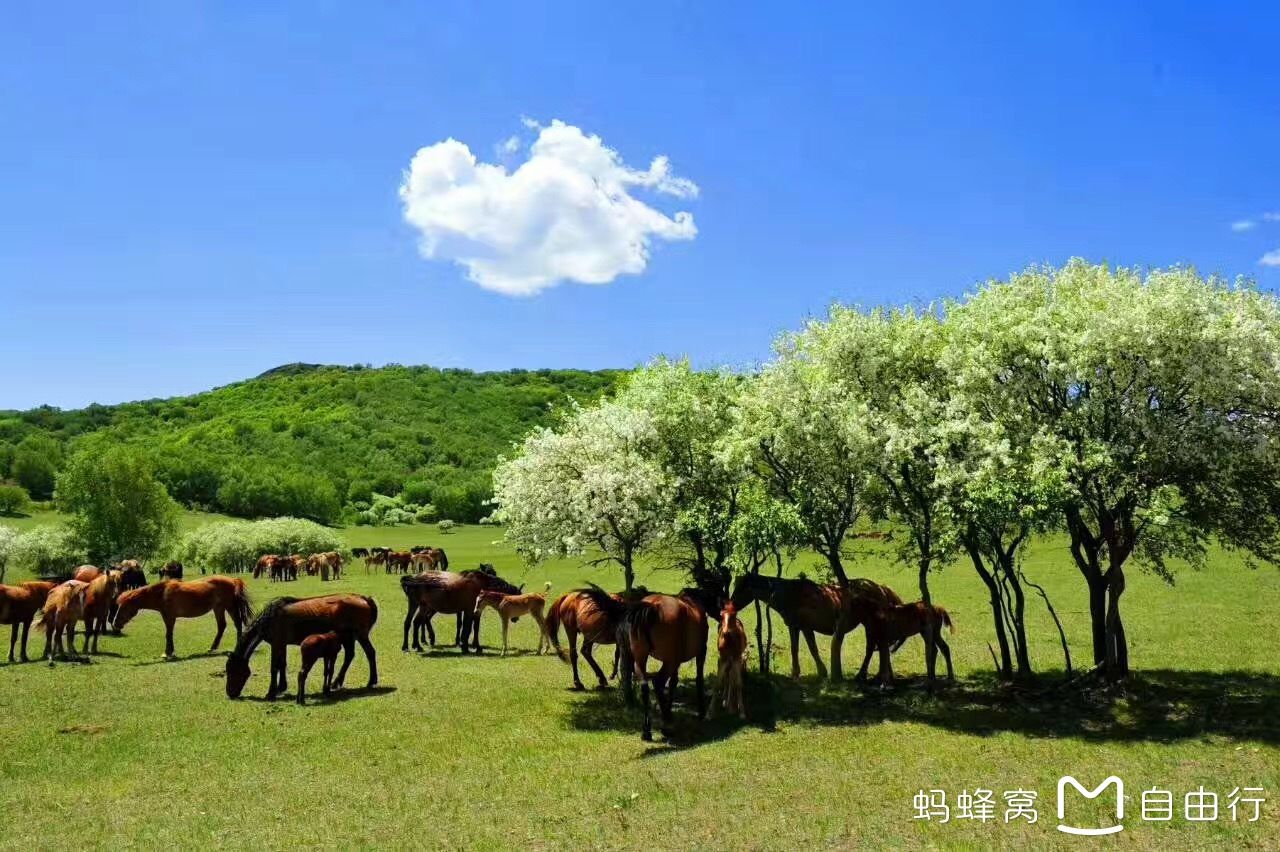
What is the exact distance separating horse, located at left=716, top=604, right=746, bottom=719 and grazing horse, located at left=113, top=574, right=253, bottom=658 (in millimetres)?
14972

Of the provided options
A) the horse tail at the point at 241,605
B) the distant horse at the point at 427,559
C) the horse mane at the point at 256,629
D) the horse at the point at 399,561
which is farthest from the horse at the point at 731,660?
the horse at the point at 399,561

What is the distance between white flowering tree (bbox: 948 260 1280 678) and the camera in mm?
15383

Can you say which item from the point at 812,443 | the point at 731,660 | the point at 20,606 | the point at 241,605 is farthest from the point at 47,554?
the point at 812,443

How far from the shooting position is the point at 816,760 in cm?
1295

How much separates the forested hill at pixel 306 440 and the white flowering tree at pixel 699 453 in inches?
2849

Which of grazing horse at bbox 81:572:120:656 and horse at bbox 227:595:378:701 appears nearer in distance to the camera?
horse at bbox 227:595:378:701

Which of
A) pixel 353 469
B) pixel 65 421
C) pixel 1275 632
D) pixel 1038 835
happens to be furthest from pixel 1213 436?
pixel 65 421

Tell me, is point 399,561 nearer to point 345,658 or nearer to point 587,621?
point 345,658

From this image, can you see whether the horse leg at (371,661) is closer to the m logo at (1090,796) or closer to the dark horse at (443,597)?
the dark horse at (443,597)

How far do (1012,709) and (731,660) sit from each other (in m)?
6.19

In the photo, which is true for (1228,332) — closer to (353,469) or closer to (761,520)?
(761,520)

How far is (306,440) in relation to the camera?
15088 cm

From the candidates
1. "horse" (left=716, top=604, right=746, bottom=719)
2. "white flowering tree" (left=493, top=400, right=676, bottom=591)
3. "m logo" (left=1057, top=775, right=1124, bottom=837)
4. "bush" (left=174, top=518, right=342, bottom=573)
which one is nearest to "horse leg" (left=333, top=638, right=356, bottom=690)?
"white flowering tree" (left=493, top=400, right=676, bottom=591)

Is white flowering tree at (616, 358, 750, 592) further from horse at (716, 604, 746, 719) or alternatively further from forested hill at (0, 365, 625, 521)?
forested hill at (0, 365, 625, 521)
